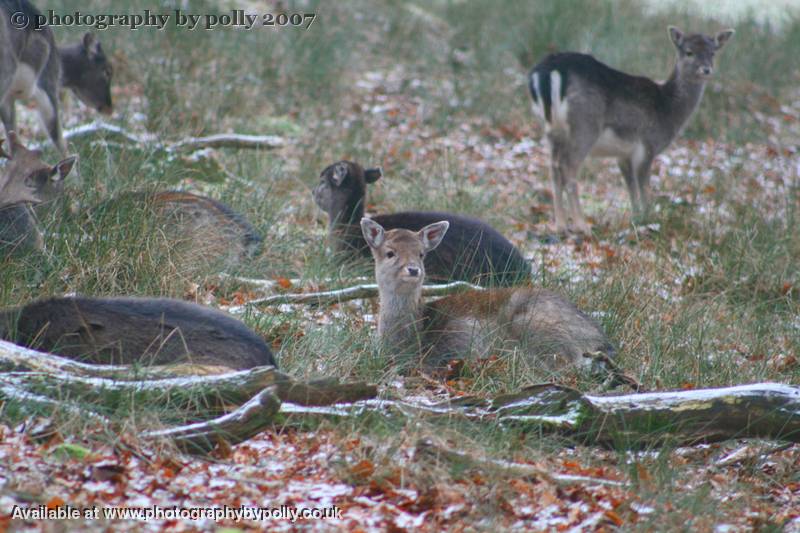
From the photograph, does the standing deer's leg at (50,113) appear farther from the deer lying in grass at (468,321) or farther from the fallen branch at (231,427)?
the fallen branch at (231,427)

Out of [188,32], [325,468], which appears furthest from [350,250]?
[188,32]

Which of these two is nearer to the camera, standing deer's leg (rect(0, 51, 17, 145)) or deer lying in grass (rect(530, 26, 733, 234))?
standing deer's leg (rect(0, 51, 17, 145))

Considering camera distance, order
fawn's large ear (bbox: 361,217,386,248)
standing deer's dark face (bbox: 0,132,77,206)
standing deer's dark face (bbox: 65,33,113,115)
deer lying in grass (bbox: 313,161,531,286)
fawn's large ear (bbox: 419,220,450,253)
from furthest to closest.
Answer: standing deer's dark face (bbox: 65,33,113,115), deer lying in grass (bbox: 313,161,531,286), standing deer's dark face (bbox: 0,132,77,206), fawn's large ear (bbox: 419,220,450,253), fawn's large ear (bbox: 361,217,386,248)

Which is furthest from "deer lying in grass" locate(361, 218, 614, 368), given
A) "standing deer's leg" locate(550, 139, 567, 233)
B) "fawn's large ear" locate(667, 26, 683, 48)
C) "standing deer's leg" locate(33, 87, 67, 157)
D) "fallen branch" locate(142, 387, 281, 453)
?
"fawn's large ear" locate(667, 26, 683, 48)

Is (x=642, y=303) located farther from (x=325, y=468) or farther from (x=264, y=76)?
(x=264, y=76)

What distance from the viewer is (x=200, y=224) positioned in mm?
7664

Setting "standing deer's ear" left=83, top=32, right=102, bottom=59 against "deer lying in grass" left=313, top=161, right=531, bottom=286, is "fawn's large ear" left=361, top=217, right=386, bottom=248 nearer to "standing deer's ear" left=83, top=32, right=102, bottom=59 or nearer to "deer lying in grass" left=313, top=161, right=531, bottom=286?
"deer lying in grass" left=313, top=161, right=531, bottom=286

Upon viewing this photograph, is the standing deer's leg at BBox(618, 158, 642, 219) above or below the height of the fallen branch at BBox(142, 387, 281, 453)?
above

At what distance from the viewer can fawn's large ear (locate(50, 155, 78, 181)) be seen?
289 inches

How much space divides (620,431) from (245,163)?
5.91 meters

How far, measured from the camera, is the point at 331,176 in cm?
909

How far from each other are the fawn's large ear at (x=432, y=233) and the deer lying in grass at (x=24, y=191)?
2463 millimetres

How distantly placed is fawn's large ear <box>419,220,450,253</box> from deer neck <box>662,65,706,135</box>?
5.53 meters

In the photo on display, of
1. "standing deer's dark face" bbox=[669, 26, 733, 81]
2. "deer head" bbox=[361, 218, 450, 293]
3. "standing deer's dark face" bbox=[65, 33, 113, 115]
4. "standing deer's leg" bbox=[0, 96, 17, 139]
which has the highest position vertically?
"standing deer's dark face" bbox=[669, 26, 733, 81]
